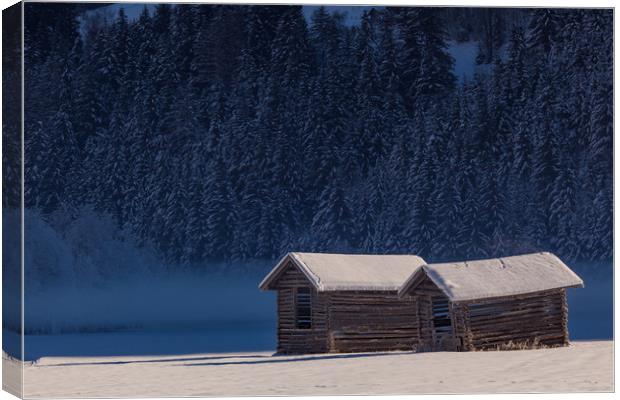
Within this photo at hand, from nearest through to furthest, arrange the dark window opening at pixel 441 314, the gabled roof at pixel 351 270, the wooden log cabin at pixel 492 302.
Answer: the gabled roof at pixel 351 270
the wooden log cabin at pixel 492 302
the dark window opening at pixel 441 314

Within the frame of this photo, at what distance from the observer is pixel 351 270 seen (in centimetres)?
3531

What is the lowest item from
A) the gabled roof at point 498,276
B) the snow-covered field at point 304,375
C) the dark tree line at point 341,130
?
the snow-covered field at point 304,375

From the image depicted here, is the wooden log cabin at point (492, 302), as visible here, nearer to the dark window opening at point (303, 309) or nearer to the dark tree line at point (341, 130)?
the dark tree line at point (341, 130)

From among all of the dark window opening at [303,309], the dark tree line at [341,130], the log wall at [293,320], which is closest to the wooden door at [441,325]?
the dark tree line at [341,130]

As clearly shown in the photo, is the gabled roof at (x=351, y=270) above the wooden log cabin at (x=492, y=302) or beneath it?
above

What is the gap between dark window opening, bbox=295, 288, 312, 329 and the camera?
36.6 metres

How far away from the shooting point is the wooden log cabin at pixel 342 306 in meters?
35.1

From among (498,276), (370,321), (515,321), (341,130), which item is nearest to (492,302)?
(515,321)

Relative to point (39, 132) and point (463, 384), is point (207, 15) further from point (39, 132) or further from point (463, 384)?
point (463, 384)

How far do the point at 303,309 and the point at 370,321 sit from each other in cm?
A: 170

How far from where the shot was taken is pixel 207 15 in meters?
32.8

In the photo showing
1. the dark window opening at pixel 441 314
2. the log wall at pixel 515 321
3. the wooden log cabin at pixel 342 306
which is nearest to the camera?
the wooden log cabin at pixel 342 306

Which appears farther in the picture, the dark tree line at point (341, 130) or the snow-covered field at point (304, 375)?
the dark tree line at point (341, 130)

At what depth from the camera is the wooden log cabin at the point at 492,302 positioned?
34.5 metres
